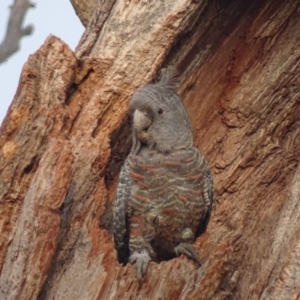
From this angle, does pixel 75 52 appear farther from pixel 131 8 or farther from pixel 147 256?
pixel 147 256

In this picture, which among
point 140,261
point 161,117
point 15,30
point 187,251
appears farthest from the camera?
point 15,30

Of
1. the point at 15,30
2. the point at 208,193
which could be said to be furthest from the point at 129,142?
Result: the point at 15,30

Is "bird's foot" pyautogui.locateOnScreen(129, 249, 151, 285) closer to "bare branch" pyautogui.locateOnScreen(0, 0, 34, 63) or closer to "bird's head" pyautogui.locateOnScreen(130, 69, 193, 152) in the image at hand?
"bird's head" pyautogui.locateOnScreen(130, 69, 193, 152)

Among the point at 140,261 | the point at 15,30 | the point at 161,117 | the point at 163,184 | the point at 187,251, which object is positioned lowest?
the point at 140,261

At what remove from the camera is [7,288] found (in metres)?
3.95

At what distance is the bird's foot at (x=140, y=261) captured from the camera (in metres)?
4.04

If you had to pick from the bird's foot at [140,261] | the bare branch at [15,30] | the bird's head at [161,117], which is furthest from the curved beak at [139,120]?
the bare branch at [15,30]

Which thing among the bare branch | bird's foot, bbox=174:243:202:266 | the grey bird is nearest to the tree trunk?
bird's foot, bbox=174:243:202:266

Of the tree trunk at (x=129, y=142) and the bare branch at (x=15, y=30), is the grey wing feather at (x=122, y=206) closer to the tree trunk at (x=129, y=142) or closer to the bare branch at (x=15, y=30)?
the tree trunk at (x=129, y=142)

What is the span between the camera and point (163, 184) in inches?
180

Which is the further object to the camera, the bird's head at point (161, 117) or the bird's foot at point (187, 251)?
the bird's head at point (161, 117)

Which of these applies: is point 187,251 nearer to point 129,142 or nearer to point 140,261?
point 140,261

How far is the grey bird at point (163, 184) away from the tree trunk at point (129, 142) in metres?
0.17

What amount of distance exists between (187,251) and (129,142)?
0.88m
